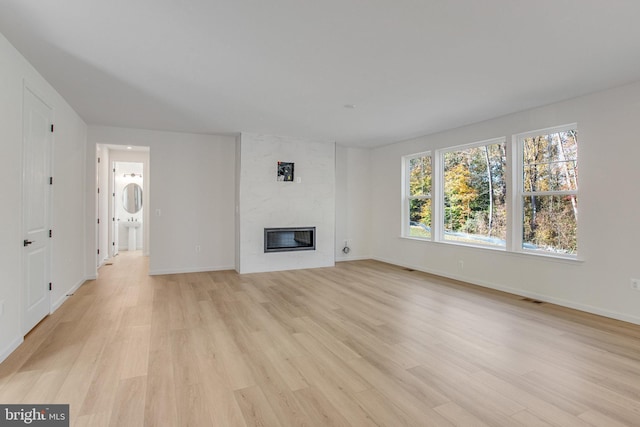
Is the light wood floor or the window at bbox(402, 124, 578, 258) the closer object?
the light wood floor

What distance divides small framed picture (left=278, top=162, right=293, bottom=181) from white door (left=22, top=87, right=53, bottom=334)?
3427 mm

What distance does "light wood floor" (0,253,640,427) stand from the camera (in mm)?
1929

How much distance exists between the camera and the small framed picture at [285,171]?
6.23m

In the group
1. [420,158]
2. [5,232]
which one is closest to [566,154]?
[420,158]

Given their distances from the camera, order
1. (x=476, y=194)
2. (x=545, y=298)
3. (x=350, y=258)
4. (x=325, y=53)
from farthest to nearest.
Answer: (x=350, y=258) → (x=476, y=194) → (x=545, y=298) → (x=325, y=53)

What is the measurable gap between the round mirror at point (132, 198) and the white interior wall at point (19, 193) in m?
4.56

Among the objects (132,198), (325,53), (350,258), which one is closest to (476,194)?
(350,258)

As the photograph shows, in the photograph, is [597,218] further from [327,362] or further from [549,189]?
[327,362]

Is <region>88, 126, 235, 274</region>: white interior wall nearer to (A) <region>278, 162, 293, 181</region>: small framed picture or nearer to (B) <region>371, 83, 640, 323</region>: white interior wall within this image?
(A) <region>278, 162, 293, 181</region>: small framed picture

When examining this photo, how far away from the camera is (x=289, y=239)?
6324mm

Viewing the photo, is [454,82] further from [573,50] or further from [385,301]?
[385,301]

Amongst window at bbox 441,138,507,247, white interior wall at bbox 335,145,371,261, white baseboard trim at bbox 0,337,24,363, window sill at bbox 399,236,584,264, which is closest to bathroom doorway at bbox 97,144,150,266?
white interior wall at bbox 335,145,371,261

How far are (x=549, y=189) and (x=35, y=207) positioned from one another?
19.7 ft

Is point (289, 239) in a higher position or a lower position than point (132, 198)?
lower
